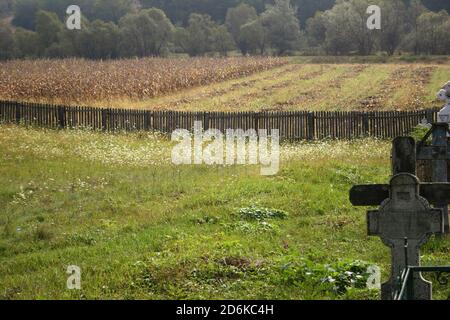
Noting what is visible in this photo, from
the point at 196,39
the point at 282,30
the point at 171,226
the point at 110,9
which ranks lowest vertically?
the point at 171,226

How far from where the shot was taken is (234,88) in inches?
1832

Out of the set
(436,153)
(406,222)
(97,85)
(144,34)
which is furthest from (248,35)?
(406,222)

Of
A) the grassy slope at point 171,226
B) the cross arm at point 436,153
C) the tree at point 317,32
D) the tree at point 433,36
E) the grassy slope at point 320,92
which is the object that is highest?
the tree at point 317,32

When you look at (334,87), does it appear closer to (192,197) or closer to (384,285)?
(192,197)

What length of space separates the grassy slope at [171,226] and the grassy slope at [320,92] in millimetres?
14331

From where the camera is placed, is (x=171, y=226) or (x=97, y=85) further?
(x=97, y=85)

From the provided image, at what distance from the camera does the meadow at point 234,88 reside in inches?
1355

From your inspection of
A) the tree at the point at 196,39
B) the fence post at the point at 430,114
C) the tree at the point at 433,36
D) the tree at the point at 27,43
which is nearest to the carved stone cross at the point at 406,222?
the fence post at the point at 430,114

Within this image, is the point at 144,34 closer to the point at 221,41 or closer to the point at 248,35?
the point at 221,41

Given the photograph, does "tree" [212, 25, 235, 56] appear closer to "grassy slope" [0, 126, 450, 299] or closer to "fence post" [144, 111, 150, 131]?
"fence post" [144, 111, 150, 131]

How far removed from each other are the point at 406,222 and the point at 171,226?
6.32 meters

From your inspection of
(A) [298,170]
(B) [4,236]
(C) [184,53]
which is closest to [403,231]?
(B) [4,236]

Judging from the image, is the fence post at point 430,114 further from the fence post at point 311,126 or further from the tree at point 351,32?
the tree at point 351,32

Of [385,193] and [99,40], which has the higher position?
[99,40]
